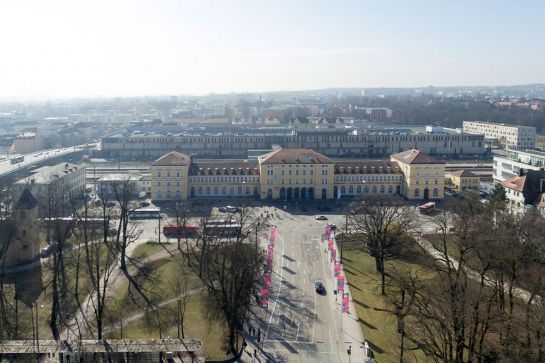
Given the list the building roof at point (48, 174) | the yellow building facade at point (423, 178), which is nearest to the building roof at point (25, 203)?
the building roof at point (48, 174)

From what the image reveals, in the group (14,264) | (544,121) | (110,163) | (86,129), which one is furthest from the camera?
(544,121)

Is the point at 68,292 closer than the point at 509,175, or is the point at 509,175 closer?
the point at 68,292

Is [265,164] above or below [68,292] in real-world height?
above

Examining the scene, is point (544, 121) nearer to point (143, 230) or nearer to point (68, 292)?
point (143, 230)

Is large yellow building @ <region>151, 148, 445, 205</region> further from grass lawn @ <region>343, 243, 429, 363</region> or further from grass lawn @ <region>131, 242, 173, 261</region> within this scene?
grass lawn @ <region>343, 243, 429, 363</region>

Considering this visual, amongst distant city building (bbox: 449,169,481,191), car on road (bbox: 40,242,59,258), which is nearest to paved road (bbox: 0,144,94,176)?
car on road (bbox: 40,242,59,258)

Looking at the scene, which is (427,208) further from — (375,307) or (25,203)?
(25,203)

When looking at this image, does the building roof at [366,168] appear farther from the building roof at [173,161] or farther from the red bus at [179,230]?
the red bus at [179,230]

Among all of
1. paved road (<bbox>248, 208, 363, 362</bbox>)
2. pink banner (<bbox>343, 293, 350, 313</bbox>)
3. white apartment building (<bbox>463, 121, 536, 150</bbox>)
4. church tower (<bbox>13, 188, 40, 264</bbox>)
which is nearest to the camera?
paved road (<bbox>248, 208, 363, 362</bbox>)

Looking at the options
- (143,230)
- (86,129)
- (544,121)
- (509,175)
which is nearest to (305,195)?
(143,230)
